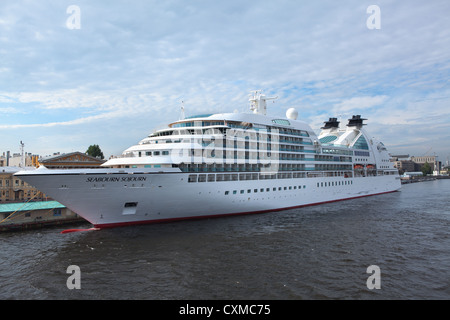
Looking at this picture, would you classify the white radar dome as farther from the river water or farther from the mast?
the river water

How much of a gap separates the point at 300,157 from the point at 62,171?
2822 centimetres

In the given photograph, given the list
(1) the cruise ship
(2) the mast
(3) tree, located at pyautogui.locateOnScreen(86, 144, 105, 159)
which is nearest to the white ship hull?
(1) the cruise ship

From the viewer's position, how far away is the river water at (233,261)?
13.0 meters

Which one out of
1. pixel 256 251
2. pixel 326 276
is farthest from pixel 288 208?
pixel 326 276

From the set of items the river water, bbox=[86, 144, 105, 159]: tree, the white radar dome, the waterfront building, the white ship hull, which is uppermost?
the white radar dome

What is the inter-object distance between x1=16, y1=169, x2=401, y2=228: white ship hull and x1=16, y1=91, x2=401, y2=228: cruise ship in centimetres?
8

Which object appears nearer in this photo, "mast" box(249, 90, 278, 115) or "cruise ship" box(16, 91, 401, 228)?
"cruise ship" box(16, 91, 401, 228)

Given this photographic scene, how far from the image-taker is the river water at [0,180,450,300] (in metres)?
13.0

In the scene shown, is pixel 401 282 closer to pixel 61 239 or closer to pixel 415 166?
pixel 61 239

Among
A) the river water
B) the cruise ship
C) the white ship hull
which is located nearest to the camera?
the river water

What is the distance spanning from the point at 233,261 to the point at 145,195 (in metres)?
10.3

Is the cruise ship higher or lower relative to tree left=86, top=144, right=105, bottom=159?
lower

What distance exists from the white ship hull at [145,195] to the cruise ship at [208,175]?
0.08 m

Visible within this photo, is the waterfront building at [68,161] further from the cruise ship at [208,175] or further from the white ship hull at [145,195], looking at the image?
the white ship hull at [145,195]
